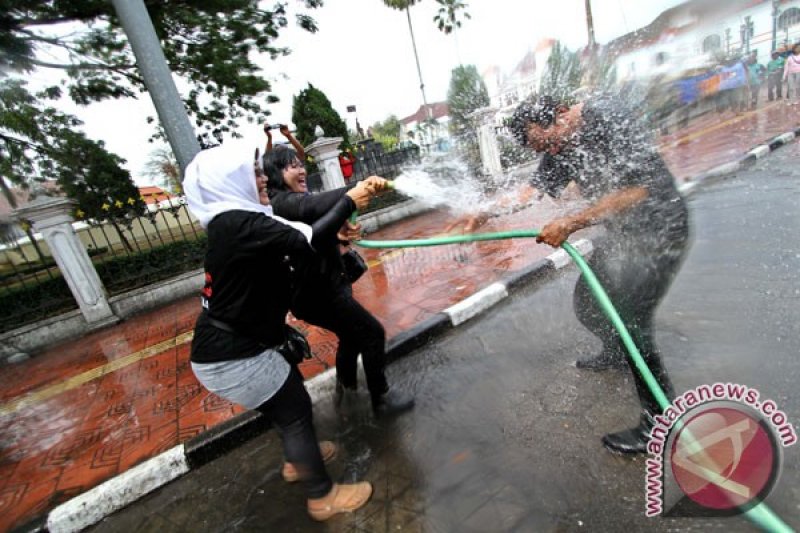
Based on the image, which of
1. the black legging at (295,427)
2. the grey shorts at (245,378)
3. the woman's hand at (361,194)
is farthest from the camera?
Answer: the woman's hand at (361,194)

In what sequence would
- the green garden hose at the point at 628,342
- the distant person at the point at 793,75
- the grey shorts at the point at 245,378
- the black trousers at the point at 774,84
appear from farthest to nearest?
the black trousers at the point at 774,84, the distant person at the point at 793,75, the grey shorts at the point at 245,378, the green garden hose at the point at 628,342

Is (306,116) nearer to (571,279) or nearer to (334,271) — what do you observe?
(571,279)

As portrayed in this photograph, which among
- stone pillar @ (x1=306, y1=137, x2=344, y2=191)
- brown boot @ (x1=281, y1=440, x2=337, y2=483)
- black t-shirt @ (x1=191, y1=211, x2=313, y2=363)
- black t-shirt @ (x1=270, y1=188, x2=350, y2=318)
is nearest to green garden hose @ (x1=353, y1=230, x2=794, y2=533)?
black t-shirt @ (x1=270, y1=188, x2=350, y2=318)

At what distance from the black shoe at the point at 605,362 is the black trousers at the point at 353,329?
159 centimetres

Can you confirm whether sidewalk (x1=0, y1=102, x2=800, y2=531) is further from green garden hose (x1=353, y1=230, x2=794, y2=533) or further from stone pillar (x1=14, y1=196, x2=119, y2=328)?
green garden hose (x1=353, y1=230, x2=794, y2=533)

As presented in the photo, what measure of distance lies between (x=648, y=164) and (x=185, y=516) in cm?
362

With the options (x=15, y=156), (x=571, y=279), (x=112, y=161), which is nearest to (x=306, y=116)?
(x=112, y=161)

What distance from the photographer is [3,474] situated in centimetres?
359

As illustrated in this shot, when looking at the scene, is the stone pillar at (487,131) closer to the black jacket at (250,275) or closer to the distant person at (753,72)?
the distant person at (753,72)

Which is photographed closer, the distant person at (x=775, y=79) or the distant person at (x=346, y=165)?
the distant person at (x=346, y=165)

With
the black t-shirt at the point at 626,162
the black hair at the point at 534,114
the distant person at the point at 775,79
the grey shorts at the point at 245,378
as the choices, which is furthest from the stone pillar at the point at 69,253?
the distant person at the point at 775,79

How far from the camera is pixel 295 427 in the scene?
224 centimetres

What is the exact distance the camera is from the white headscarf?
6.12 ft

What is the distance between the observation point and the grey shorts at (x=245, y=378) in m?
2.08
